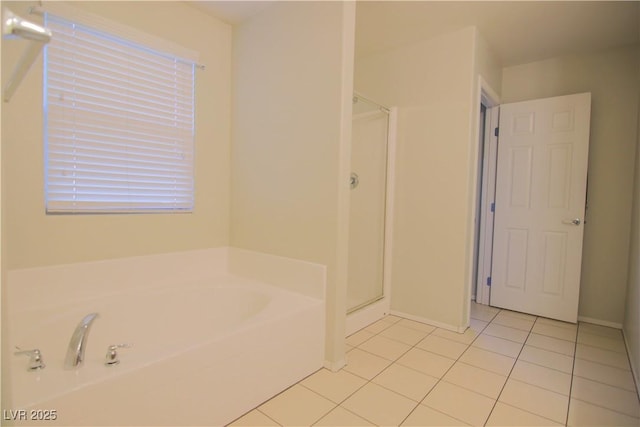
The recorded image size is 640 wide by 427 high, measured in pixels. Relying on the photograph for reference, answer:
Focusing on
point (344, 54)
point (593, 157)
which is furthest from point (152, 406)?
point (593, 157)

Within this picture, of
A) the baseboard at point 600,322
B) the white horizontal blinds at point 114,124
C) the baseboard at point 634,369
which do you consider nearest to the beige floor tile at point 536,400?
the baseboard at point 634,369

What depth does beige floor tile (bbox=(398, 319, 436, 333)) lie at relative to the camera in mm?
2668

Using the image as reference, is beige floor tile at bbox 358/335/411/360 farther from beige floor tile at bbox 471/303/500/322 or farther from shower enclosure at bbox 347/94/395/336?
beige floor tile at bbox 471/303/500/322

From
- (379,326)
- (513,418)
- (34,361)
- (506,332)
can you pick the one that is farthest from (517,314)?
(34,361)

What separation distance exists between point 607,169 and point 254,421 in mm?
3397

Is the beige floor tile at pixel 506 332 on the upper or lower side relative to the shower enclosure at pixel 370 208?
lower

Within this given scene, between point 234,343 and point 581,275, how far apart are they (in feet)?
10.4

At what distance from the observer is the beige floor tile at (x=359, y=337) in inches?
93.5

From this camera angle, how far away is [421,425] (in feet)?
4.93

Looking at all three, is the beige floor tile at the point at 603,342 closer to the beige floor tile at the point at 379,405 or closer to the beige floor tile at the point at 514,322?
the beige floor tile at the point at 514,322

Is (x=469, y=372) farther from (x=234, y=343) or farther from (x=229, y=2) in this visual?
(x=229, y=2)

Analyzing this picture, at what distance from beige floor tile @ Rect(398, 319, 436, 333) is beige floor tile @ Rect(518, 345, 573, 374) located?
0.65 m

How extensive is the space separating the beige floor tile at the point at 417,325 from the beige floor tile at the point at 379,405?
100 cm

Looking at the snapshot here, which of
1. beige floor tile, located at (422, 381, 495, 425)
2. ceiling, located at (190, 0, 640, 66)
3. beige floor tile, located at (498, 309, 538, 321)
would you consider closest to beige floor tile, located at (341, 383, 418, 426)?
beige floor tile, located at (422, 381, 495, 425)
